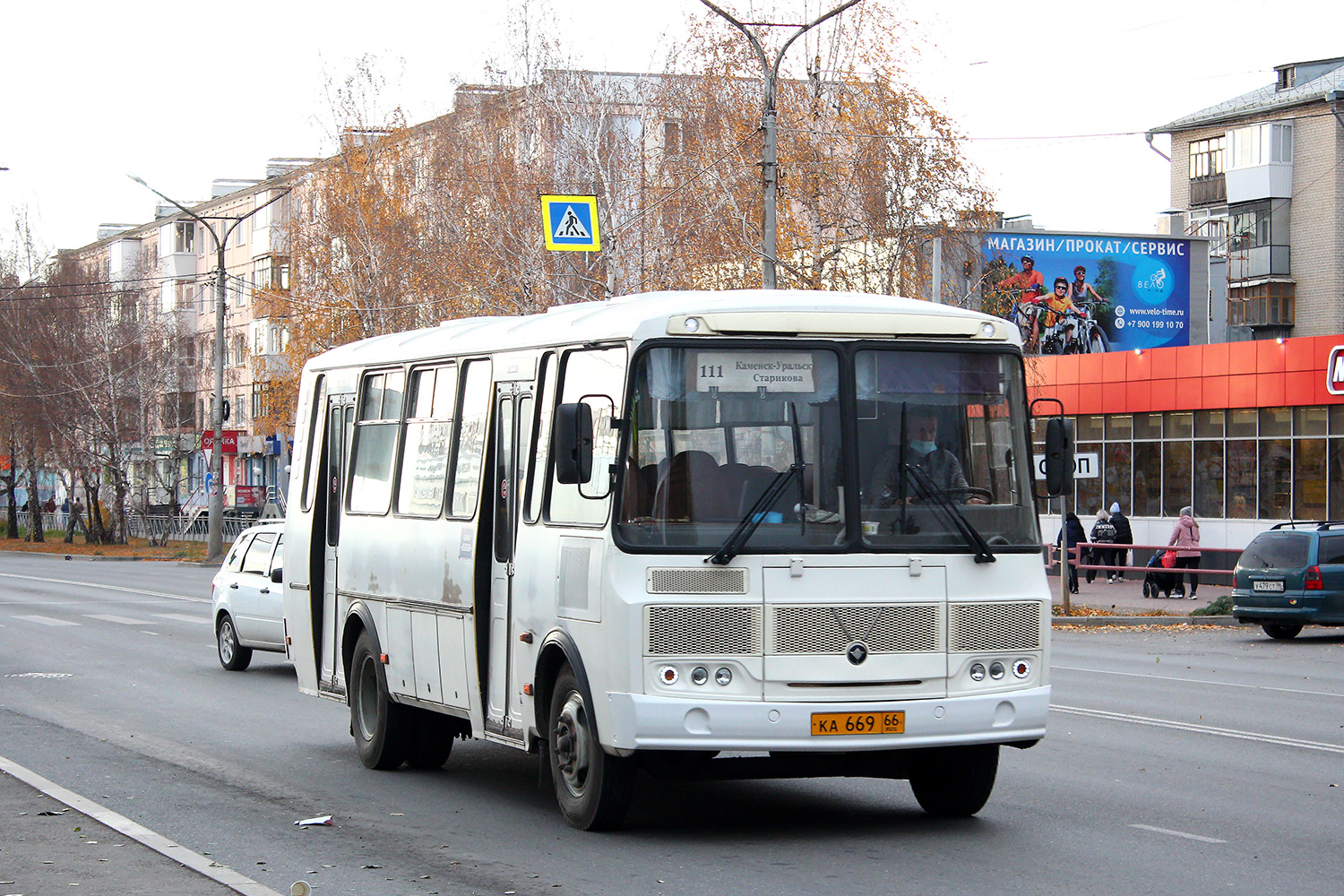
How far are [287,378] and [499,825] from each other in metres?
49.4

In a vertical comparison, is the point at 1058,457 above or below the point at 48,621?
above

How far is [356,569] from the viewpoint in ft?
40.2

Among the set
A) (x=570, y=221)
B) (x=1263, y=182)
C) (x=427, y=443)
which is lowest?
(x=427, y=443)

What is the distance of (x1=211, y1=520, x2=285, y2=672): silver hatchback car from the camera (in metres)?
18.8

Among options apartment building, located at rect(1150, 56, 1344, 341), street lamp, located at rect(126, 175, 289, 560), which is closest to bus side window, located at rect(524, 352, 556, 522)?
street lamp, located at rect(126, 175, 289, 560)

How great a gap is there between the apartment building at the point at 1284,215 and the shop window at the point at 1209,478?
22570mm

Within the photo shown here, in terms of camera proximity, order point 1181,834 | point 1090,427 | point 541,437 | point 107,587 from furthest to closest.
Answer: point 1090,427 → point 107,587 → point 541,437 → point 1181,834

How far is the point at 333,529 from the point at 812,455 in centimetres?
504

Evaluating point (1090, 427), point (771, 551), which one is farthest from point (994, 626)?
point (1090, 427)

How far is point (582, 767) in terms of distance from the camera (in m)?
9.04

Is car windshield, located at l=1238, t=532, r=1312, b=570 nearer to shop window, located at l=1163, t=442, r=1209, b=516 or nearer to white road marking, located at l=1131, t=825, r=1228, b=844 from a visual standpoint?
white road marking, located at l=1131, t=825, r=1228, b=844

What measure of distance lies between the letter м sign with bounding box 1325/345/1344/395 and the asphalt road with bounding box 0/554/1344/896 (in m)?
20.2

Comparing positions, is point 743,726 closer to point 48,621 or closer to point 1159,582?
point 48,621

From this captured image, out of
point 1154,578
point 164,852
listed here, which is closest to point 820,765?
point 164,852
